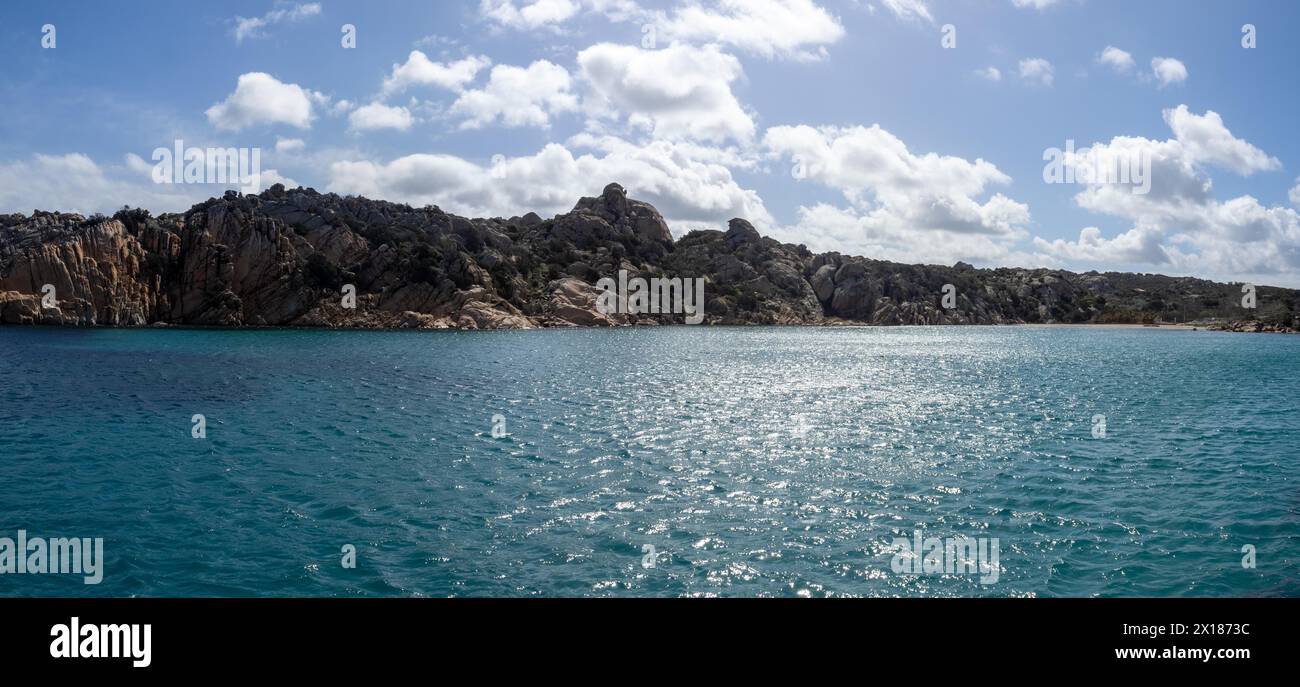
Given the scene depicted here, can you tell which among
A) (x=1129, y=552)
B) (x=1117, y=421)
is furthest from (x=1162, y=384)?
(x=1129, y=552)

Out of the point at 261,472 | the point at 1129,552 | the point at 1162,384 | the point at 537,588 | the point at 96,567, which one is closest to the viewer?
the point at 537,588

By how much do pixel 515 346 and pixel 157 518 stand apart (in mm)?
70681

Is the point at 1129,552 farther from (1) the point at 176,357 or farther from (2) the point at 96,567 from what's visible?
(1) the point at 176,357

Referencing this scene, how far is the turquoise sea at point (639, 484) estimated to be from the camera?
17.2 metres

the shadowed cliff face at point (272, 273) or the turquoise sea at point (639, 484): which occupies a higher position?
the shadowed cliff face at point (272, 273)

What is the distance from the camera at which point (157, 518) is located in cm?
2105

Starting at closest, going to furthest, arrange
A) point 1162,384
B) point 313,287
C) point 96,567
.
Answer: point 96,567, point 1162,384, point 313,287
